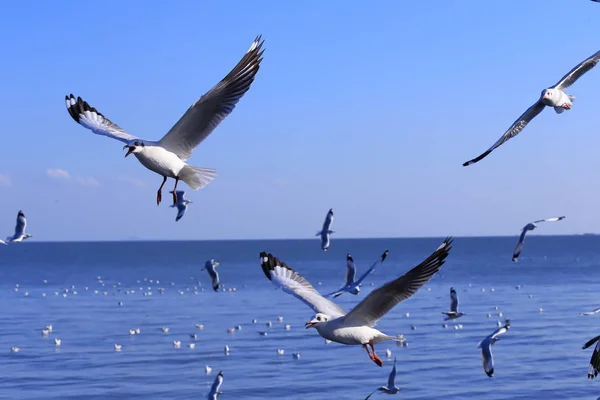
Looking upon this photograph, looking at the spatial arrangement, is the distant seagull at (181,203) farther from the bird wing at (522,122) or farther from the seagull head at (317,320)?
the seagull head at (317,320)

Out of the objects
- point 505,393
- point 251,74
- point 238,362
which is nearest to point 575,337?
point 505,393

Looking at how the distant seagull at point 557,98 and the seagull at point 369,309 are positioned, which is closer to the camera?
the seagull at point 369,309

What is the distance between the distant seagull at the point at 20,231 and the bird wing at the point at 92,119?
20.9 ft

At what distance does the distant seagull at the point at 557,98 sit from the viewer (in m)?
14.8

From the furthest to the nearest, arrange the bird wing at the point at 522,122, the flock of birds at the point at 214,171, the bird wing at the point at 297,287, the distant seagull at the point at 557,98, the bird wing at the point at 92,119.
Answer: the bird wing at the point at 522,122 < the distant seagull at the point at 557,98 < the bird wing at the point at 92,119 < the bird wing at the point at 297,287 < the flock of birds at the point at 214,171

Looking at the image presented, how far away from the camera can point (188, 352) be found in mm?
31219

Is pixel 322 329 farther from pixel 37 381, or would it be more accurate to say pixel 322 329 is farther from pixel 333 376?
pixel 37 381

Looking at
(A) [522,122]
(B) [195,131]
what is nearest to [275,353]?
(A) [522,122]

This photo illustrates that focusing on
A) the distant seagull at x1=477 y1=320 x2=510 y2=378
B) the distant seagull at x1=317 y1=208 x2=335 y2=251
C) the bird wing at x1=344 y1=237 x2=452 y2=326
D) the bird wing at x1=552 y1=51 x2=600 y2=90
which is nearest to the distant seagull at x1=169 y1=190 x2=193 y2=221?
the distant seagull at x1=317 y1=208 x2=335 y2=251

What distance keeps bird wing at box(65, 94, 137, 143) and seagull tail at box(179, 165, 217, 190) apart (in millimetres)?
1235

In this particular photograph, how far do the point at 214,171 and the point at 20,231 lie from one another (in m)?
9.72

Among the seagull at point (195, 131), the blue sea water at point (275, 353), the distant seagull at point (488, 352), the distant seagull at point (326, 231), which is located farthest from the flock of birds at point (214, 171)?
the blue sea water at point (275, 353)

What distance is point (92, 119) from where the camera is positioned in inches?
583

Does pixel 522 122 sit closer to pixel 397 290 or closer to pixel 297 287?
pixel 297 287
